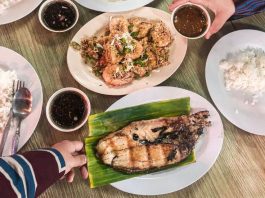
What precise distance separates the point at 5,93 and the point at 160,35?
919 mm

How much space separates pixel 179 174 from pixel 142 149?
0.24 m

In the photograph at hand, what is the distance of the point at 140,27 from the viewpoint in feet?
6.73

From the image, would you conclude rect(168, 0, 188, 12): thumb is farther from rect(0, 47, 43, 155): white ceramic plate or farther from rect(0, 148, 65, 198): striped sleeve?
rect(0, 148, 65, 198): striped sleeve

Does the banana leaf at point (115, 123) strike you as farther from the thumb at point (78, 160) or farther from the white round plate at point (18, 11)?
the white round plate at point (18, 11)

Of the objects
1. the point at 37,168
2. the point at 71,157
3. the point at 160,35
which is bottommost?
the point at 71,157

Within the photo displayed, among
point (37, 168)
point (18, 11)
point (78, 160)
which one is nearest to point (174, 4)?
point (18, 11)

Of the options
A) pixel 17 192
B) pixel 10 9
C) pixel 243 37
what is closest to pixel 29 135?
pixel 17 192

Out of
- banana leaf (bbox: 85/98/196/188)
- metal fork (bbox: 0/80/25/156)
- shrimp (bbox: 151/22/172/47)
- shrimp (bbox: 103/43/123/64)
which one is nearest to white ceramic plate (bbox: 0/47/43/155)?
metal fork (bbox: 0/80/25/156)

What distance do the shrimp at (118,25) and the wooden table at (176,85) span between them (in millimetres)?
200

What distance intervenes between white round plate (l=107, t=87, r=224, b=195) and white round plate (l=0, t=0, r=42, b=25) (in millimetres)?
783

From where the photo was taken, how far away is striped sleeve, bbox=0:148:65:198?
1.48 m

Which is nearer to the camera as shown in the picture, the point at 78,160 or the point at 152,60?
the point at 78,160

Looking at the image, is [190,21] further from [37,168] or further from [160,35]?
[37,168]

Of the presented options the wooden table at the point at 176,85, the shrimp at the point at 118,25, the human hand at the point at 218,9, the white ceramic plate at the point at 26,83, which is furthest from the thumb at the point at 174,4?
the white ceramic plate at the point at 26,83
